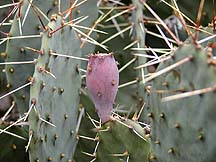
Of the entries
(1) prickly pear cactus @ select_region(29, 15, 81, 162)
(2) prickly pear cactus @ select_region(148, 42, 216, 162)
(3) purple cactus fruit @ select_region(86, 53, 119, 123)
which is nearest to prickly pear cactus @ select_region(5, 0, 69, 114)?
(1) prickly pear cactus @ select_region(29, 15, 81, 162)

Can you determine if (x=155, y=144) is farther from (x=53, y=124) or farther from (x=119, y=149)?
(x=53, y=124)

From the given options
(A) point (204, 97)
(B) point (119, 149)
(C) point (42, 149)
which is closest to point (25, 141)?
(C) point (42, 149)

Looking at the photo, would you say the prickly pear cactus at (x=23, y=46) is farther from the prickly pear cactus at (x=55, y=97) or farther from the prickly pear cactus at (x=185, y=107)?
the prickly pear cactus at (x=185, y=107)

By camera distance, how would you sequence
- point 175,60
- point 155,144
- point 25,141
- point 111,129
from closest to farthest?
point 175,60 → point 155,144 → point 111,129 → point 25,141

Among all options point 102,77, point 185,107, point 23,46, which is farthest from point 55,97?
point 185,107

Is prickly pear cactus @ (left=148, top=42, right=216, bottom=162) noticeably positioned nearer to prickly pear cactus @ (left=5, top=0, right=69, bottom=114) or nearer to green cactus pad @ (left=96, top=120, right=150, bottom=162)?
green cactus pad @ (left=96, top=120, right=150, bottom=162)

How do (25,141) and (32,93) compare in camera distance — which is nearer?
(32,93)

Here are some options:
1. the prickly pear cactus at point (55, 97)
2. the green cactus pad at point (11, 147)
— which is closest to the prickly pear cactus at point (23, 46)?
the green cactus pad at point (11, 147)
